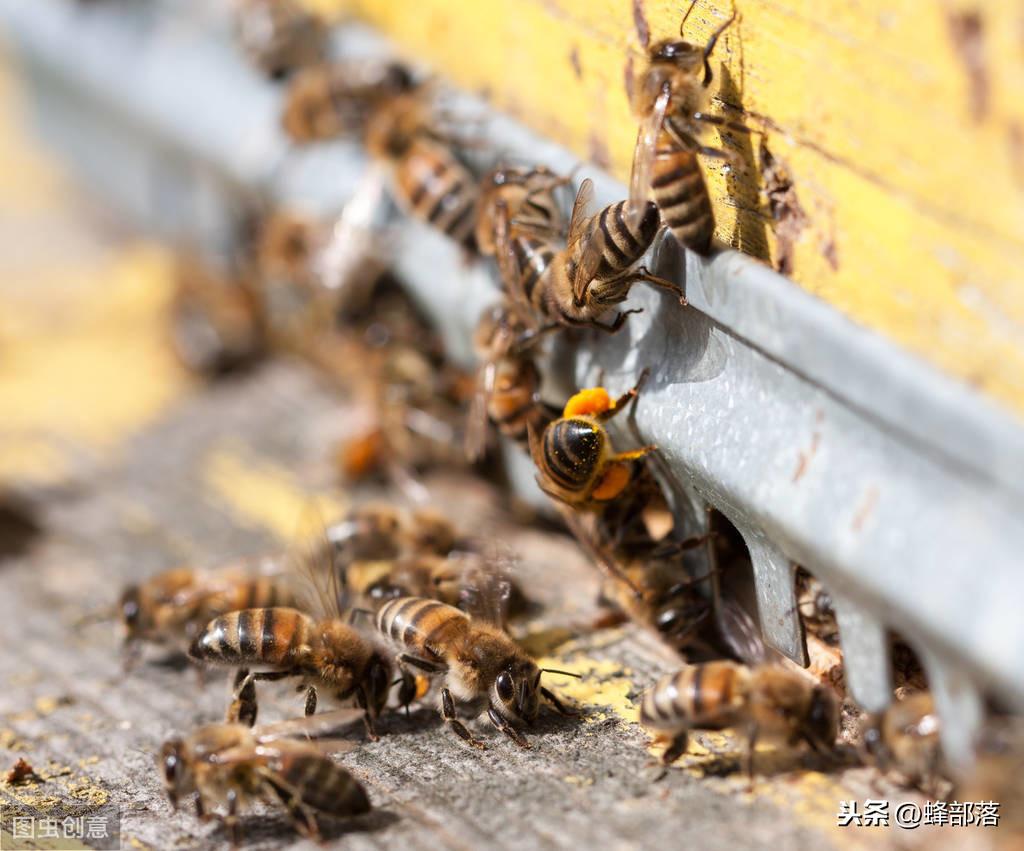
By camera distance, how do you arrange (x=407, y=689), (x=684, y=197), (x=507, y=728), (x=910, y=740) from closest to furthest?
(x=910, y=740), (x=684, y=197), (x=507, y=728), (x=407, y=689)

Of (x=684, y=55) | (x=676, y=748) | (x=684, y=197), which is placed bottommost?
(x=676, y=748)

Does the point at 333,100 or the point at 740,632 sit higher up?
the point at 333,100

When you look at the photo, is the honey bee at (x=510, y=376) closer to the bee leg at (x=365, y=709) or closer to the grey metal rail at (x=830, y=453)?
the grey metal rail at (x=830, y=453)

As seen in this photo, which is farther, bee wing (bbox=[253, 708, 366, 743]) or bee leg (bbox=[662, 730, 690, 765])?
bee wing (bbox=[253, 708, 366, 743])

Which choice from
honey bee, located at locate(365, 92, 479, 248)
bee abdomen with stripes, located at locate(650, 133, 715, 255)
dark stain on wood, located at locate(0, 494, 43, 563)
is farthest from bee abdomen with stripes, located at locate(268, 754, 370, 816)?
dark stain on wood, located at locate(0, 494, 43, 563)

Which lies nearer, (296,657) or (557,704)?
(557,704)

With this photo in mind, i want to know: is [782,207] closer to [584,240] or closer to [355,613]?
[584,240]

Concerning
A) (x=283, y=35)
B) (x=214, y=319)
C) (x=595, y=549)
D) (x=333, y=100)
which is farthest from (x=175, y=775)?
(x=283, y=35)

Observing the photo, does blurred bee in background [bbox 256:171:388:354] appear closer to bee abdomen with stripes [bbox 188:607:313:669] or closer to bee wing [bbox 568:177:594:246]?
bee wing [bbox 568:177:594:246]
